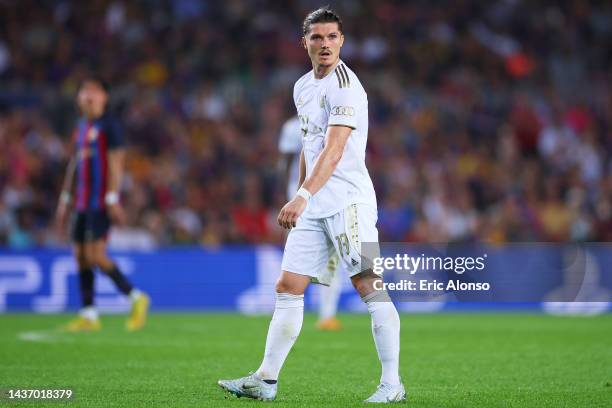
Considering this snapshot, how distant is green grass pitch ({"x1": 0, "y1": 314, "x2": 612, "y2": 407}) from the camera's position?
6535 millimetres

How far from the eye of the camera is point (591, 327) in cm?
1259

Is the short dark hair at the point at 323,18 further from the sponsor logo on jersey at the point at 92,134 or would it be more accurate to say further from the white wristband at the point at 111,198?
the sponsor logo on jersey at the point at 92,134

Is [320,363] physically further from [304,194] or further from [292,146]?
[292,146]

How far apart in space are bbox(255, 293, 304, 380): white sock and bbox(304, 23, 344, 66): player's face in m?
1.41

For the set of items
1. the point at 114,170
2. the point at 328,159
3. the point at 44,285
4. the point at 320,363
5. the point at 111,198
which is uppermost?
the point at 114,170

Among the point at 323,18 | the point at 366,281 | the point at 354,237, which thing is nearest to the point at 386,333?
the point at 366,281

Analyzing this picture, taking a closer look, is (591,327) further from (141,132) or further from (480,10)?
(480,10)

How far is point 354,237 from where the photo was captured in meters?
6.27

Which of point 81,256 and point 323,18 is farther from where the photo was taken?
point 81,256

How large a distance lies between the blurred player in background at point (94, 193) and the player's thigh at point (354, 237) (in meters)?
5.98

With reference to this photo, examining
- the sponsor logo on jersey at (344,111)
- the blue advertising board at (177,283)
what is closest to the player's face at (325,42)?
the sponsor logo on jersey at (344,111)

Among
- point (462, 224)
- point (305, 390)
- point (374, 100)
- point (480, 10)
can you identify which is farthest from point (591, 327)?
point (480, 10)

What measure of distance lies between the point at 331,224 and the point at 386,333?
2.33 ft

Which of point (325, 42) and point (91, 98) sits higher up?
point (91, 98)
